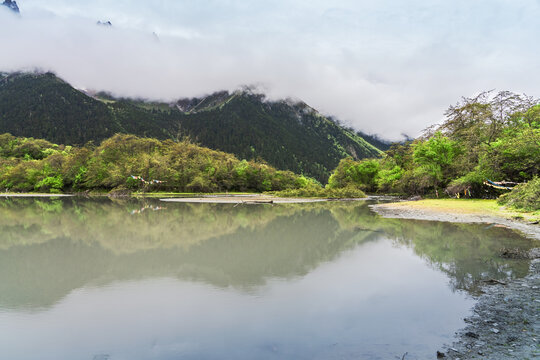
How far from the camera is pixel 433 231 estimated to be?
65.5 feet

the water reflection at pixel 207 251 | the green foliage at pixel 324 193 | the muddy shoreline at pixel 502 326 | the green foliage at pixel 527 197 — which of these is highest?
the green foliage at pixel 527 197

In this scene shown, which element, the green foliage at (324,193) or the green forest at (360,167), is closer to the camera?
the green forest at (360,167)

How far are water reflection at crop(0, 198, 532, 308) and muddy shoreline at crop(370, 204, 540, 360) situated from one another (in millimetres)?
936

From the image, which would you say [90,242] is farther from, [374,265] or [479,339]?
[479,339]

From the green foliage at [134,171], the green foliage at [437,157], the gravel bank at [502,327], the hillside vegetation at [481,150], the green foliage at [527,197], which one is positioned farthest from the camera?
the green foliage at [134,171]

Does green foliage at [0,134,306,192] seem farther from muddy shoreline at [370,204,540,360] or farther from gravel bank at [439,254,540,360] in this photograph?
gravel bank at [439,254,540,360]

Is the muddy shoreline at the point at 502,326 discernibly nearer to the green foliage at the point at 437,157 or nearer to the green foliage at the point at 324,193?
the green foliage at the point at 437,157

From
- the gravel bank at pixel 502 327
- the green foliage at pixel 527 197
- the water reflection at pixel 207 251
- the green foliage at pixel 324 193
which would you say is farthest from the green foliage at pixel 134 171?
the gravel bank at pixel 502 327

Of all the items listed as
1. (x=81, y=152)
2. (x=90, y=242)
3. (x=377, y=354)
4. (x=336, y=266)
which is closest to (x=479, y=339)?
(x=377, y=354)

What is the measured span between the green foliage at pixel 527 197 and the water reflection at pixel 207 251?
7811 mm

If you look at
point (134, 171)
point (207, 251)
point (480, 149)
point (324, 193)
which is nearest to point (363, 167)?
point (324, 193)

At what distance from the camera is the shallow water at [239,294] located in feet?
19.5

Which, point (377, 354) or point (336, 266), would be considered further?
point (336, 266)

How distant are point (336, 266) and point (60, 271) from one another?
10.1m
